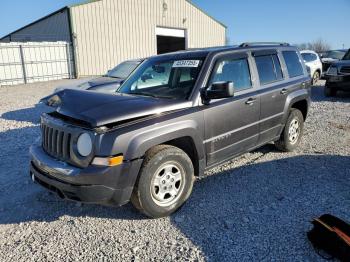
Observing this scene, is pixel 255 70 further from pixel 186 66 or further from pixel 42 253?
pixel 42 253

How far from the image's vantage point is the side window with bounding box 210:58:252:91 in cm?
413

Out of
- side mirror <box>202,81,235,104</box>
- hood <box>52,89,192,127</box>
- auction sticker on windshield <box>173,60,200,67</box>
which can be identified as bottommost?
hood <box>52,89,192,127</box>

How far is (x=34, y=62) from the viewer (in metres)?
20.5

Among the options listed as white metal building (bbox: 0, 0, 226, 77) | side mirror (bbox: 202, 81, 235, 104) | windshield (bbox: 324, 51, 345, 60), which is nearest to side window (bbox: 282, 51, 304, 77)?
side mirror (bbox: 202, 81, 235, 104)

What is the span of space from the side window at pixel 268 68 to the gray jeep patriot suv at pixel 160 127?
0.02m

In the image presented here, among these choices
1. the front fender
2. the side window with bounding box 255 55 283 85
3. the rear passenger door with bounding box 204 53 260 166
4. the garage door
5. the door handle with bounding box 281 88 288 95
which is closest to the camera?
the front fender

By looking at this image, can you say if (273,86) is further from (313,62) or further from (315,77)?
(315,77)

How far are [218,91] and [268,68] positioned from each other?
172 centimetres

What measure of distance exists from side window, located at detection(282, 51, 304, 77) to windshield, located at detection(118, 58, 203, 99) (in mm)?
2157

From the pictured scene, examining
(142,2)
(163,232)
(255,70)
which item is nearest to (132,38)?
(142,2)

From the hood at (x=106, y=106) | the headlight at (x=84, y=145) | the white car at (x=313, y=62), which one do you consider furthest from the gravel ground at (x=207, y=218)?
the white car at (x=313, y=62)

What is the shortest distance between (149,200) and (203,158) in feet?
3.02

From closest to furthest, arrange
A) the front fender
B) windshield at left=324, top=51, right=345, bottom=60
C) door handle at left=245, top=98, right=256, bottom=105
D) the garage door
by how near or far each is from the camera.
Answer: the front fender
door handle at left=245, top=98, right=256, bottom=105
windshield at left=324, top=51, right=345, bottom=60
the garage door

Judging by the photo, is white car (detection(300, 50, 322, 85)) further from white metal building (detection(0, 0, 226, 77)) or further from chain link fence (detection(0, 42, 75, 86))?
chain link fence (detection(0, 42, 75, 86))
